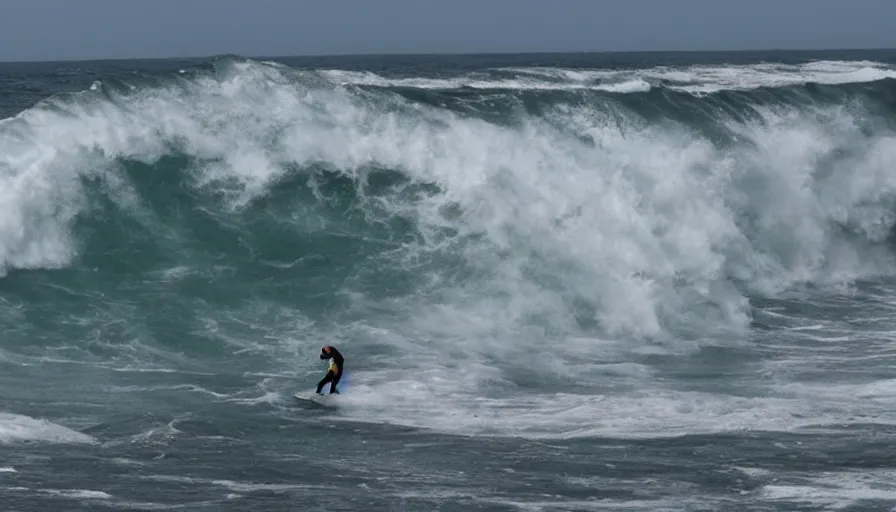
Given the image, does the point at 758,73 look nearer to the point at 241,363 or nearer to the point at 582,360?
the point at 582,360


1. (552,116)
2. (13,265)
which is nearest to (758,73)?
(552,116)

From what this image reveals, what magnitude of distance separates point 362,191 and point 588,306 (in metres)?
5.00

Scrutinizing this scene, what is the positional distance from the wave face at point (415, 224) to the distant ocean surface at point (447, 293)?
0.19 ft

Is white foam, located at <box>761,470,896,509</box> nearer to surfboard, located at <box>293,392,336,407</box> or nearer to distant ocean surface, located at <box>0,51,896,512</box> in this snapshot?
distant ocean surface, located at <box>0,51,896,512</box>

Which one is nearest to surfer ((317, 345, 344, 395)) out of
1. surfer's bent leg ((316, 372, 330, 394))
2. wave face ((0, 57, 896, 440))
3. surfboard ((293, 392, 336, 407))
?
surfer's bent leg ((316, 372, 330, 394))

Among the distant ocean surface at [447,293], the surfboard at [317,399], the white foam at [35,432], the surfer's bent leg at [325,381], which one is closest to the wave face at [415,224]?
the distant ocean surface at [447,293]

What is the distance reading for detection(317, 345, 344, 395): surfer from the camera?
17547 millimetres

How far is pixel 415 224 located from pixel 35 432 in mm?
10172

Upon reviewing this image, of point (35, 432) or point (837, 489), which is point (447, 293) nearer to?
point (35, 432)

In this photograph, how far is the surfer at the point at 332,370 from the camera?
17.5 meters

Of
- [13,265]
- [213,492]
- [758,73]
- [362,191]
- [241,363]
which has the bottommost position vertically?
[213,492]

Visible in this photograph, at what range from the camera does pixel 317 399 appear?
57.0ft

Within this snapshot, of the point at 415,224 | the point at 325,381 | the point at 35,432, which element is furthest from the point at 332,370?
the point at 415,224

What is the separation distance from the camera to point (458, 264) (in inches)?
923
